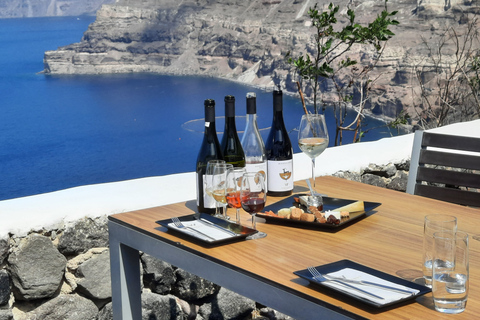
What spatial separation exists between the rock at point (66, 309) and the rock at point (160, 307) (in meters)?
0.14

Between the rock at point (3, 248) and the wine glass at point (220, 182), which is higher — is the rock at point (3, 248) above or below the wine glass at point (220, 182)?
below

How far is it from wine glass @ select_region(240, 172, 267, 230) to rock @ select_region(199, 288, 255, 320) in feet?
2.29

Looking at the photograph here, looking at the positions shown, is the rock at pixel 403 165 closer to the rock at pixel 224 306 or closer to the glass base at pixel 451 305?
the rock at pixel 224 306

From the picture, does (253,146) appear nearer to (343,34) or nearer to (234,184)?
(234,184)

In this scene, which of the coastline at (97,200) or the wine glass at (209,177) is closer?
the wine glass at (209,177)

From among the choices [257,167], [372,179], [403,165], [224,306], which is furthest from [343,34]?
[257,167]

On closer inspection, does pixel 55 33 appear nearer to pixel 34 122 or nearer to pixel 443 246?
pixel 34 122

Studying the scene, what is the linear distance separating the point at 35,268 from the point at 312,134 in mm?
816

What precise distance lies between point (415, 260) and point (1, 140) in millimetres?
38448

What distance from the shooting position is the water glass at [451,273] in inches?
29.2

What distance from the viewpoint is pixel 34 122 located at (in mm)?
36750

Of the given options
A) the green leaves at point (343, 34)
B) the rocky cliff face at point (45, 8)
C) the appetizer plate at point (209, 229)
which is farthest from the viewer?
the rocky cliff face at point (45, 8)

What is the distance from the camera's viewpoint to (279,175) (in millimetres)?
1363

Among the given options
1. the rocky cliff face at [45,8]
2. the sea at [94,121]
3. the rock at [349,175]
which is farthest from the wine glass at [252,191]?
the rocky cliff face at [45,8]
